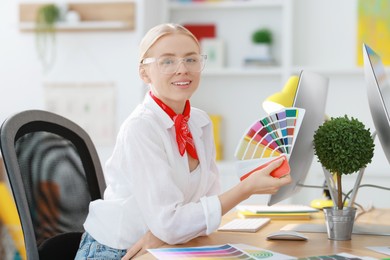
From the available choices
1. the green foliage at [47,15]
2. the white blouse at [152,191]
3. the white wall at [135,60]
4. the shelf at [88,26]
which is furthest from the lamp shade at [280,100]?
the green foliage at [47,15]

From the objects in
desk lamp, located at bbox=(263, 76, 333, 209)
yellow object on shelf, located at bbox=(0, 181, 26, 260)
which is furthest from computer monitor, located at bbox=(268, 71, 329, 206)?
yellow object on shelf, located at bbox=(0, 181, 26, 260)

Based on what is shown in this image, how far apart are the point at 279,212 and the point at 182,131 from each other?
576mm

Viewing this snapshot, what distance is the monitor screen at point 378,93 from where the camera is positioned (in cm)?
159

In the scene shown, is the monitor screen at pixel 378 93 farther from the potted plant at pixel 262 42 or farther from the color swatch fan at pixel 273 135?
the potted plant at pixel 262 42

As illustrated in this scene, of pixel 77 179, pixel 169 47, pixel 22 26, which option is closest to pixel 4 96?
pixel 22 26

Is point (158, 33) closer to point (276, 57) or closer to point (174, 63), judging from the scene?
point (174, 63)

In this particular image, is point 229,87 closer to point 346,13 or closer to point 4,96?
point 346,13

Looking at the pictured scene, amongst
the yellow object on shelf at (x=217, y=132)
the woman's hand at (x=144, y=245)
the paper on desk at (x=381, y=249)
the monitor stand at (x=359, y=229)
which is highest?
the paper on desk at (x=381, y=249)

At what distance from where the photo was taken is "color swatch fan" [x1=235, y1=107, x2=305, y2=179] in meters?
1.53

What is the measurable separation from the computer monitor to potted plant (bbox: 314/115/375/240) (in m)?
0.09

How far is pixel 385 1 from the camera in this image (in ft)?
13.9

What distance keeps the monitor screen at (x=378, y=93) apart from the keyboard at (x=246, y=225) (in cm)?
40

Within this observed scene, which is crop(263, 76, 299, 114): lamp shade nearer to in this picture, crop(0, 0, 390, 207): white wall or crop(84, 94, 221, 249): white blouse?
crop(84, 94, 221, 249): white blouse

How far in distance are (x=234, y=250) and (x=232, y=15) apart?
3.20 m
